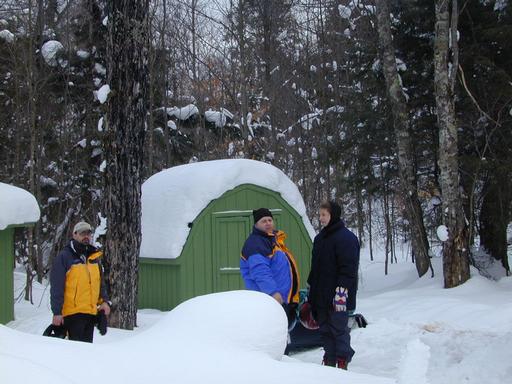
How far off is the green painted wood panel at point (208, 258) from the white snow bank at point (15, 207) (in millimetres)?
2192

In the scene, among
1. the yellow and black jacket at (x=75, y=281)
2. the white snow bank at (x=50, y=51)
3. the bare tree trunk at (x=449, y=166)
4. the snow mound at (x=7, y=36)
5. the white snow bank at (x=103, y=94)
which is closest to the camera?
the yellow and black jacket at (x=75, y=281)

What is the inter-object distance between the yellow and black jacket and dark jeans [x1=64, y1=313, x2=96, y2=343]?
4cm

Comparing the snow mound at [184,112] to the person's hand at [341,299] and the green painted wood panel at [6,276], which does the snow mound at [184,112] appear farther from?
the person's hand at [341,299]

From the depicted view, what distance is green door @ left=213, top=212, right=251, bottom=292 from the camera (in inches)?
402

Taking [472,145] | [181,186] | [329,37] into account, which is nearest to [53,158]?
[181,186]

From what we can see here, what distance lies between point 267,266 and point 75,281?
169 cm

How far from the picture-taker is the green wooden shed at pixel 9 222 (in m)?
8.84

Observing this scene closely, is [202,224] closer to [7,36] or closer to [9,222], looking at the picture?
[9,222]

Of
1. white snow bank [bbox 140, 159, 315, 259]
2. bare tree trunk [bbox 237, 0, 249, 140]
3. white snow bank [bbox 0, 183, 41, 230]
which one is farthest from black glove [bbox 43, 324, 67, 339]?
bare tree trunk [bbox 237, 0, 249, 140]

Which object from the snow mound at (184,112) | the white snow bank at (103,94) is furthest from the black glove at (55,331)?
the snow mound at (184,112)

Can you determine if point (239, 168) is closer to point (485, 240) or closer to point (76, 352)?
point (485, 240)

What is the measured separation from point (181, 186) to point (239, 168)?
1.10 meters

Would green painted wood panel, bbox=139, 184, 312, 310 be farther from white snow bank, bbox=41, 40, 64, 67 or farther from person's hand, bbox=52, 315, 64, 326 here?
white snow bank, bbox=41, 40, 64, 67

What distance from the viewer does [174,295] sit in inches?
392
